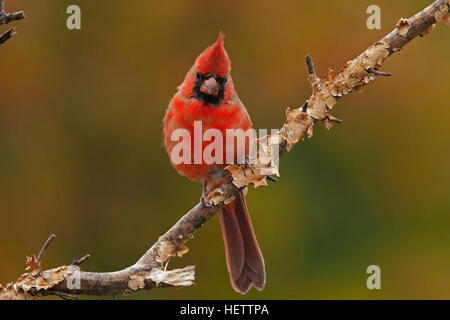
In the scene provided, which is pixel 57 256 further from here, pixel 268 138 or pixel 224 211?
pixel 268 138

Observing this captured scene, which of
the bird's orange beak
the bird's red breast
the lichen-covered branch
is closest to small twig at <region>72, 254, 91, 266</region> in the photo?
the lichen-covered branch

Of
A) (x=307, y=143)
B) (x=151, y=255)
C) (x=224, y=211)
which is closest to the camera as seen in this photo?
(x=151, y=255)

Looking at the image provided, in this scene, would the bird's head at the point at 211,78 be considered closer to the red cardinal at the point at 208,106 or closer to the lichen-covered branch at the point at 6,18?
the red cardinal at the point at 208,106

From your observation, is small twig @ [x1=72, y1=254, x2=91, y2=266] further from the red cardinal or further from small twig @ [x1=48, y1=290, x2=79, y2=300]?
the red cardinal

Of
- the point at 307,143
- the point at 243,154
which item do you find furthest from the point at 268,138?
the point at 307,143

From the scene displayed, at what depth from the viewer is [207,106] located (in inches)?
132

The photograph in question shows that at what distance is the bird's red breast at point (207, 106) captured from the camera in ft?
10.7

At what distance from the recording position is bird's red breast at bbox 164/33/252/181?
10.7ft

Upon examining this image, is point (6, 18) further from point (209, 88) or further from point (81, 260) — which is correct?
point (209, 88)

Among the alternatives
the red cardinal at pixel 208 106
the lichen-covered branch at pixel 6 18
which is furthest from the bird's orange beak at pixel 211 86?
the lichen-covered branch at pixel 6 18

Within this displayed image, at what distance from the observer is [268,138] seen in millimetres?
2721

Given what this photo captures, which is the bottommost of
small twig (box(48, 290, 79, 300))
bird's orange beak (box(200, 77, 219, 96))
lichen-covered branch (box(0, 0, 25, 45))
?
small twig (box(48, 290, 79, 300))

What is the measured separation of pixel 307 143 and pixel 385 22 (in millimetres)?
964

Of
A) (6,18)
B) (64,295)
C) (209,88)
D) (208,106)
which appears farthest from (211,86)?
(64,295)
